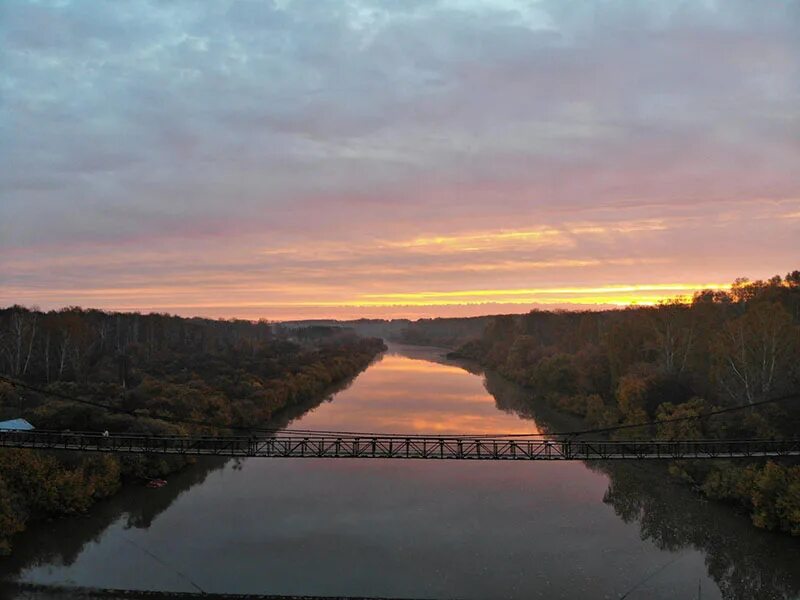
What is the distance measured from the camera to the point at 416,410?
6669 centimetres

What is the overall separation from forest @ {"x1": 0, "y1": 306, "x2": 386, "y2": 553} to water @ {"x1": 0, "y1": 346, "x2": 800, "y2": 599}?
5.37 feet

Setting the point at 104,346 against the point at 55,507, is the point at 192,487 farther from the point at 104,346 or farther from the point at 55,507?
the point at 104,346

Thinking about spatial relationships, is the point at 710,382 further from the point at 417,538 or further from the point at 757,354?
the point at 417,538

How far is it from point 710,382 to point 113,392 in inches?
1800

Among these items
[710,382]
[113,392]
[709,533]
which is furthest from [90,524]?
[710,382]

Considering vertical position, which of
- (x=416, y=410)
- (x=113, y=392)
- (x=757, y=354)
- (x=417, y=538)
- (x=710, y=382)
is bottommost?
(x=417, y=538)

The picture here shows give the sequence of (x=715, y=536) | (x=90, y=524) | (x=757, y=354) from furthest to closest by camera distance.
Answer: (x=757, y=354) < (x=90, y=524) < (x=715, y=536)

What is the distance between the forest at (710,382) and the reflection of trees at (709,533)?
1145mm

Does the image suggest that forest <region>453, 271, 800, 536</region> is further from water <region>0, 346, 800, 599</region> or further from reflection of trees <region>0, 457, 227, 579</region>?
reflection of trees <region>0, 457, 227, 579</region>

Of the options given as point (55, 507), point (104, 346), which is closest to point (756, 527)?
point (55, 507)

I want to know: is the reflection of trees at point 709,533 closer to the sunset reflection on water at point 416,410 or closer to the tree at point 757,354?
the tree at point 757,354

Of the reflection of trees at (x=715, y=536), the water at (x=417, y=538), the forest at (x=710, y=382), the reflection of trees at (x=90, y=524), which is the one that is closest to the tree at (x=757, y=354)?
the forest at (x=710, y=382)

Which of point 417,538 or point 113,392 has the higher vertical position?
point 113,392

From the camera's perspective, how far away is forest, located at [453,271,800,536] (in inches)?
1262
